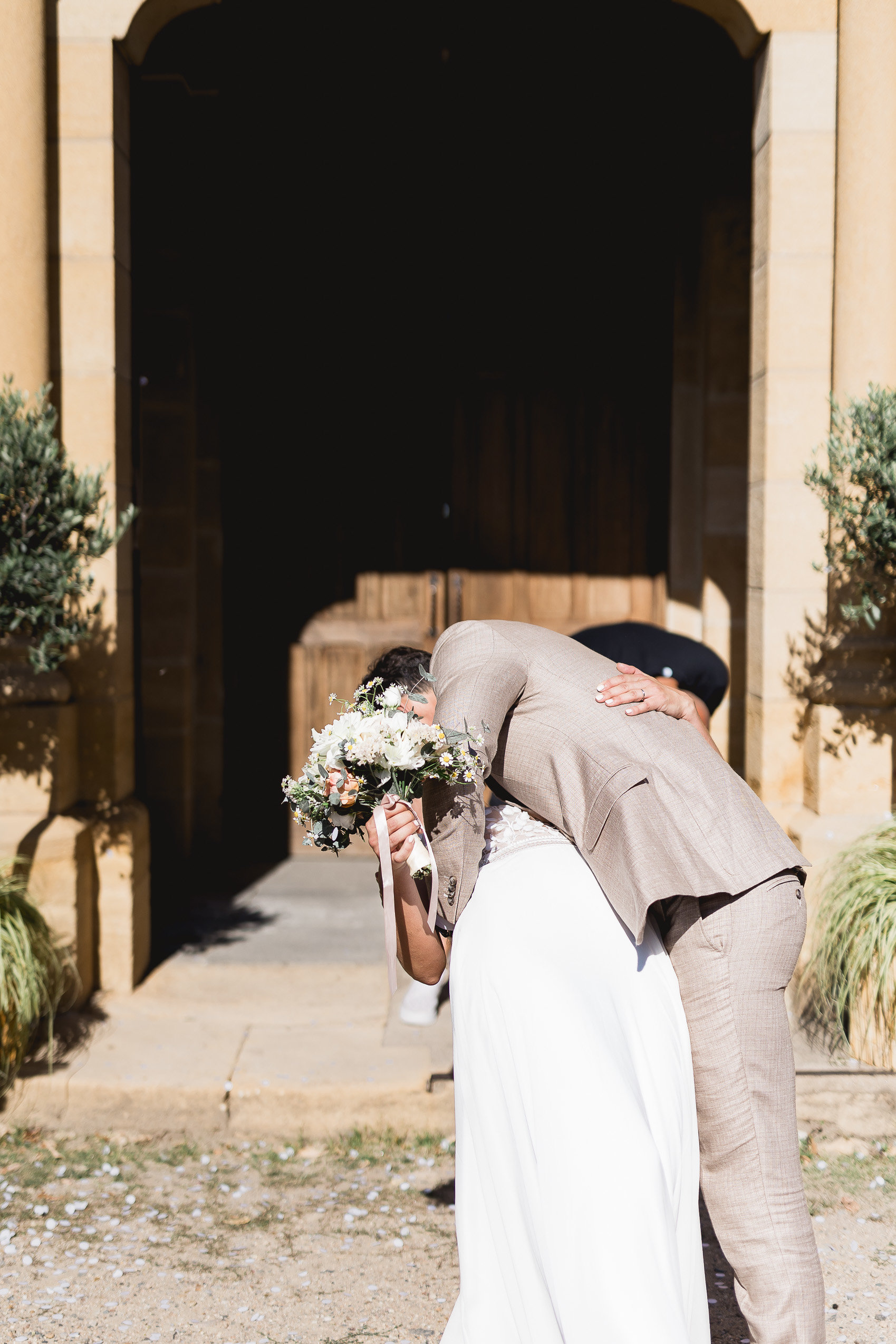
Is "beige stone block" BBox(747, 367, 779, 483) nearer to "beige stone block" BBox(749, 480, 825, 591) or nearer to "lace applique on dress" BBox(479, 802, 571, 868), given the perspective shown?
"beige stone block" BBox(749, 480, 825, 591)

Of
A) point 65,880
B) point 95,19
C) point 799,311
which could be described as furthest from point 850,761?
point 95,19

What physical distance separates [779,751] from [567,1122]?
2770 mm

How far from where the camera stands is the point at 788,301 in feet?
14.5

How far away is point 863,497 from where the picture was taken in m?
4.22

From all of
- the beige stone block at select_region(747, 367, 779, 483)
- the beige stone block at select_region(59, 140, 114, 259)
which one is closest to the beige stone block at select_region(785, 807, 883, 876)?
the beige stone block at select_region(747, 367, 779, 483)

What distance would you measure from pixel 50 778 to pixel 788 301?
133 inches

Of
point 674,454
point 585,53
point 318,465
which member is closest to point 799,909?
point 674,454

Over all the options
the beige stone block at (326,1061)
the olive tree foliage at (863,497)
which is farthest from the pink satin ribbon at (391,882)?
the olive tree foliage at (863,497)

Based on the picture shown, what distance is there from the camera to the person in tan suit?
2.21 meters

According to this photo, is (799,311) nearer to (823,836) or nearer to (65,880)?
(823,836)

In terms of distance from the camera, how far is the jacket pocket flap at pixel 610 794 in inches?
88.9

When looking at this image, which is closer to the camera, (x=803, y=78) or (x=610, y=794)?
(x=610, y=794)

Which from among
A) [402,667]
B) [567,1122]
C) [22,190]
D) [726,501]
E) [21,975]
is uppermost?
[22,190]

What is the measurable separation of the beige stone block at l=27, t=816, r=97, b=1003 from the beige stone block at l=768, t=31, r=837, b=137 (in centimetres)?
383
